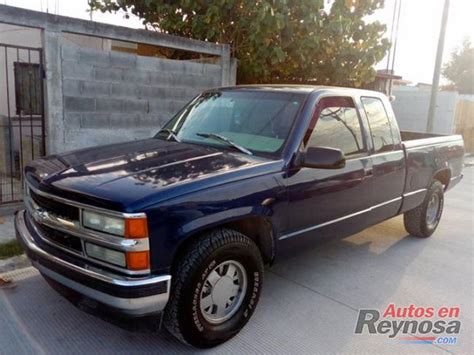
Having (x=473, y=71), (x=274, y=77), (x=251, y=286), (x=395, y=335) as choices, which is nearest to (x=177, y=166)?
(x=251, y=286)

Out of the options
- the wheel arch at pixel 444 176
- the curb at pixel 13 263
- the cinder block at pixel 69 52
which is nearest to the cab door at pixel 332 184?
the wheel arch at pixel 444 176

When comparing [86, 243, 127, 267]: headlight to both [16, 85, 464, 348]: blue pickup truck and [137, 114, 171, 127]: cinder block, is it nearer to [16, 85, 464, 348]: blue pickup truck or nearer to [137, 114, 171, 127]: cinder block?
[16, 85, 464, 348]: blue pickup truck

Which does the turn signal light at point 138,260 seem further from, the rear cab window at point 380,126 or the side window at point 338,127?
the rear cab window at point 380,126

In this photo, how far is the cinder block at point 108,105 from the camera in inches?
228

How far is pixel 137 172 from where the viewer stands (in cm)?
285

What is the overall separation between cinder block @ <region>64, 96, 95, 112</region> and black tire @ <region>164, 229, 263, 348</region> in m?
3.53

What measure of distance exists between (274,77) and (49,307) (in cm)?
716

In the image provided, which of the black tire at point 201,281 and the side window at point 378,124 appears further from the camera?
the side window at point 378,124

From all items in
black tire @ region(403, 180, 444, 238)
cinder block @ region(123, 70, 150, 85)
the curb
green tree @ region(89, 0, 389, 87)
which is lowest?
the curb

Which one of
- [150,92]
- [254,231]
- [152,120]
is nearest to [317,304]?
[254,231]

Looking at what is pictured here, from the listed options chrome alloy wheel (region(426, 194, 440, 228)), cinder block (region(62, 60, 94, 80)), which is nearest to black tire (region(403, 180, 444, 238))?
chrome alloy wheel (region(426, 194, 440, 228))

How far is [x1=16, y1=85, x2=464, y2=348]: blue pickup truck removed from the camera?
8.12ft

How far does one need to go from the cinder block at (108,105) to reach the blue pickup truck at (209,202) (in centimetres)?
195

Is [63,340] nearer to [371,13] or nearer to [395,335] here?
[395,335]
